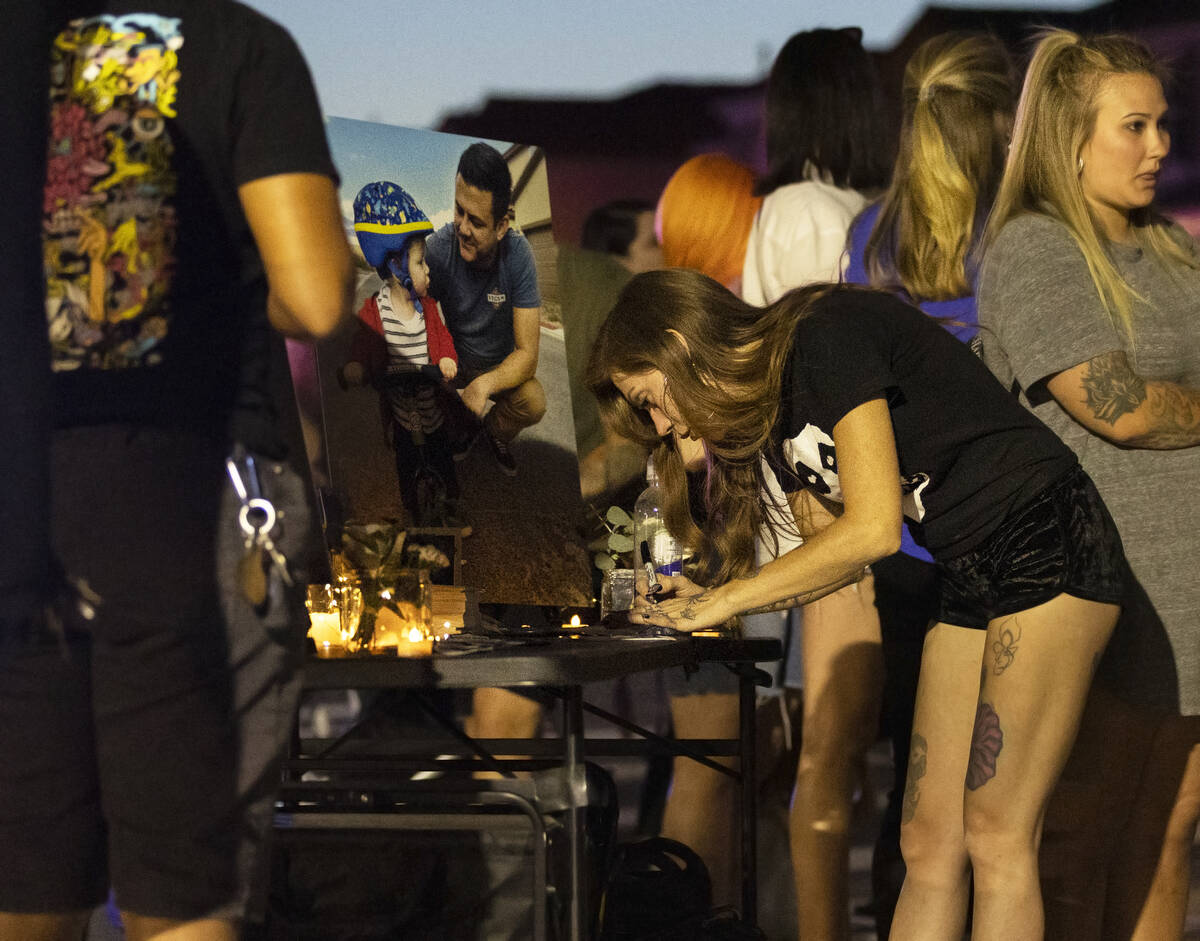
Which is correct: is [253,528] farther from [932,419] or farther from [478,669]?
[932,419]

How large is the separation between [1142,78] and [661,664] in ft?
3.21

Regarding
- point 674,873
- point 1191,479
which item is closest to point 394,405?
point 674,873

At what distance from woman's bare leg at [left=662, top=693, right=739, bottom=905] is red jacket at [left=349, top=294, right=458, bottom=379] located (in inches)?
39.9

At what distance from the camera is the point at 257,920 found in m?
1.10

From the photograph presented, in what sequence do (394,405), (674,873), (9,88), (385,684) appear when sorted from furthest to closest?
1. (674,873)
2. (394,405)
3. (385,684)
4. (9,88)

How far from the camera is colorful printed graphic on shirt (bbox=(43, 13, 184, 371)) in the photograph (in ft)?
3.31

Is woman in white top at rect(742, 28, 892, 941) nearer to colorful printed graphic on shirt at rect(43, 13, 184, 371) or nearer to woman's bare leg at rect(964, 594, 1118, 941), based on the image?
woman's bare leg at rect(964, 594, 1118, 941)

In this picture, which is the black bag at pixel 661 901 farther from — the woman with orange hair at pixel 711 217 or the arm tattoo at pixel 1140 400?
the woman with orange hair at pixel 711 217

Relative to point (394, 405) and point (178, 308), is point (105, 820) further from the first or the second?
point (394, 405)

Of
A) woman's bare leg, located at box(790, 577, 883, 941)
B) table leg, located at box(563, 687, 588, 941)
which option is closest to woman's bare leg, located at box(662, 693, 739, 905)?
woman's bare leg, located at box(790, 577, 883, 941)

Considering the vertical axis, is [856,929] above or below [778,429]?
below

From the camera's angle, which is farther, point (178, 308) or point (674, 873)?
point (674, 873)

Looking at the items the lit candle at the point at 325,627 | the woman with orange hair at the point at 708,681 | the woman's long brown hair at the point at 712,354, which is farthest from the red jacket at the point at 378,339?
the woman with orange hair at the point at 708,681

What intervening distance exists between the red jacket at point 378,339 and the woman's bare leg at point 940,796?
29.3 inches
